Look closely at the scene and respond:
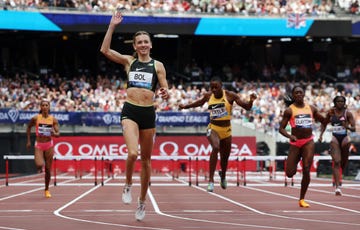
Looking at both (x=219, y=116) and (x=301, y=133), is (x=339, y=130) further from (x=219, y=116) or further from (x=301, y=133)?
(x=301, y=133)

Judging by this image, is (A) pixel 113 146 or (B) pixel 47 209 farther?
(A) pixel 113 146

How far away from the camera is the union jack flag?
4791 cm

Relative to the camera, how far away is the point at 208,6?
48188 millimetres

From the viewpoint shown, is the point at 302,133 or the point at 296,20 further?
the point at 296,20

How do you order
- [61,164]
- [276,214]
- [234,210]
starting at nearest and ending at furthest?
1. [276,214]
2. [234,210]
3. [61,164]

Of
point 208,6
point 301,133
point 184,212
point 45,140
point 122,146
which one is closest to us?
point 184,212

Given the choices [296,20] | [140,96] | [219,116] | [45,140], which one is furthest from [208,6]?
[140,96]

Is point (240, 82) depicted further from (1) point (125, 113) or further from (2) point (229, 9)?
(1) point (125, 113)

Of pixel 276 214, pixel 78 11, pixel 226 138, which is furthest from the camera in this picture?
pixel 78 11

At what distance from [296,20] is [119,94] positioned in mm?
11343

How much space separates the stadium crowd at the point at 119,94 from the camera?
40375 millimetres

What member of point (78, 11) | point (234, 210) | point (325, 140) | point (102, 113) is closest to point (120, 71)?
point (78, 11)

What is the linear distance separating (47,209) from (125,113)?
3.33 meters

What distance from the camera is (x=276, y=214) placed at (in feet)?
42.1
